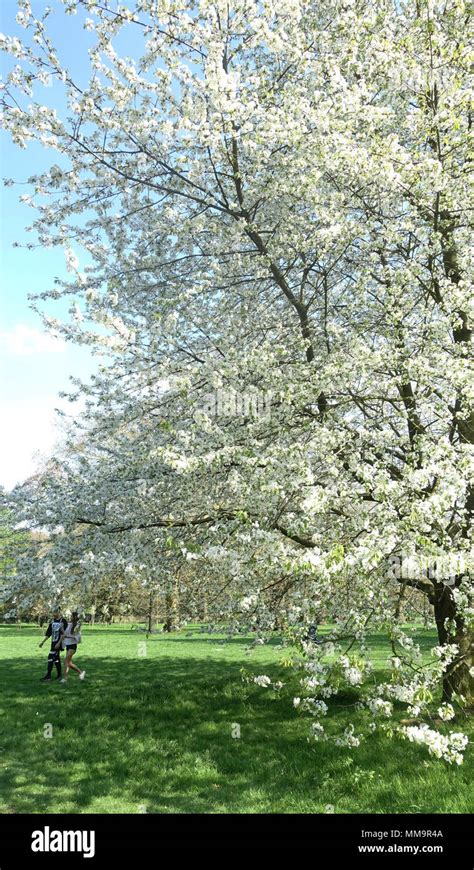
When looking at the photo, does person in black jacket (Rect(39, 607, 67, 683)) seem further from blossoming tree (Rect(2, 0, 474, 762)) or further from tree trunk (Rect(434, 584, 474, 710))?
tree trunk (Rect(434, 584, 474, 710))

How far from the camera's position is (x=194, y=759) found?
938 cm

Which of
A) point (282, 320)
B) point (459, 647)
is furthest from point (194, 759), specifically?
point (282, 320)

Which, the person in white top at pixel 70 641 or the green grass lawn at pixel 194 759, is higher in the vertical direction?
the person in white top at pixel 70 641

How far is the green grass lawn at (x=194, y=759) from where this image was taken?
24.8ft

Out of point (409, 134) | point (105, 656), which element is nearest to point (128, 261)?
point (409, 134)

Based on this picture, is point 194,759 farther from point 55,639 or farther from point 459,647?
point 55,639

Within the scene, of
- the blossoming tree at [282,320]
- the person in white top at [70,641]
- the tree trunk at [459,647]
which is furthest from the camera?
the person in white top at [70,641]

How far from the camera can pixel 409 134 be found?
392 inches

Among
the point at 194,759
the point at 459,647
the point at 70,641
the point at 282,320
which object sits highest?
the point at 282,320

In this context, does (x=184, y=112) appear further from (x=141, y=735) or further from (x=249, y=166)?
(x=141, y=735)

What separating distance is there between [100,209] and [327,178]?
410 centimetres

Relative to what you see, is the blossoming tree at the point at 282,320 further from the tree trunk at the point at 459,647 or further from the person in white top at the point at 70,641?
the person in white top at the point at 70,641

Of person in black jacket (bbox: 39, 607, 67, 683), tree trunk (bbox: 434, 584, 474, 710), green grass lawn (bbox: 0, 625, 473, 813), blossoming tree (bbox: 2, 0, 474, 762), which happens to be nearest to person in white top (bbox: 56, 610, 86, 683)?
person in black jacket (bbox: 39, 607, 67, 683)

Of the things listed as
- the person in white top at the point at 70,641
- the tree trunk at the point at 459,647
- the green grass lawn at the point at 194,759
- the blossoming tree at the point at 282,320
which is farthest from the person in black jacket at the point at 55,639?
the tree trunk at the point at 459,647
